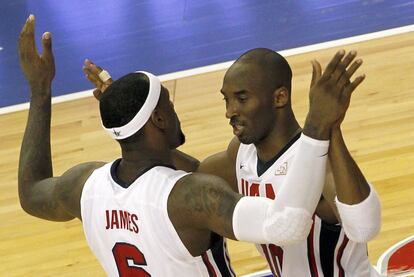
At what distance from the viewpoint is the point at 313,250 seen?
12.4ft

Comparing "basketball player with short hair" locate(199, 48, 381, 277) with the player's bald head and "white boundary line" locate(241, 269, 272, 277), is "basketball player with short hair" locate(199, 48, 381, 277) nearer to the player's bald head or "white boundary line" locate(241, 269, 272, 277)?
the player's bald head

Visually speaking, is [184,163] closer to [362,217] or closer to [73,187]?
[73,187]

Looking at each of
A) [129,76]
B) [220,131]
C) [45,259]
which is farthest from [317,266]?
[220,131]

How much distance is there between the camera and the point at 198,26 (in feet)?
32.1

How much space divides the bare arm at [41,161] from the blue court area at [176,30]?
495 centimetres

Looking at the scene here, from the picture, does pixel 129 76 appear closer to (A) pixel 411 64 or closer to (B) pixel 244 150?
(B) pixel 244 150

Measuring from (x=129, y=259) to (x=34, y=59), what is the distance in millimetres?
943

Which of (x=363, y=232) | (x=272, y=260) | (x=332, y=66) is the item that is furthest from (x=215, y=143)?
(x=332, y=66)

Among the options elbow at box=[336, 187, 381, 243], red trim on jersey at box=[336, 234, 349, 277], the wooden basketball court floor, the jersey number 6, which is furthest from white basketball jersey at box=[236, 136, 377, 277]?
the wooden basketball court floor

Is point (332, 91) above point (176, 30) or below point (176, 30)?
above

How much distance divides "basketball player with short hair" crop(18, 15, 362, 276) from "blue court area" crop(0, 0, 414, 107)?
5.05 metres

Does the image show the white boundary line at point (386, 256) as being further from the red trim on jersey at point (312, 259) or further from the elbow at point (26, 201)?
the elbow at point (26, 201)

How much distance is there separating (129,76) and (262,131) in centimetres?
60

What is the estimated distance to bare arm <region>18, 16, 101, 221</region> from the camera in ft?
12.4
